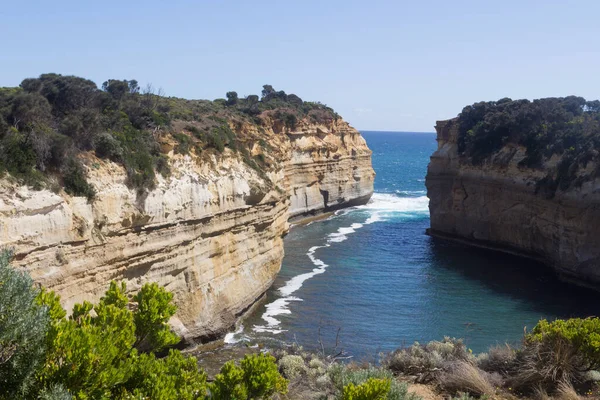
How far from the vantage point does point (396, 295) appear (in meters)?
33.8

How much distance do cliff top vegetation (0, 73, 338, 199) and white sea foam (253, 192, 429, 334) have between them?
24.3 ft

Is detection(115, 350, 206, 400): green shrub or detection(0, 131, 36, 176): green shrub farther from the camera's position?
detection(0, 131, 36, 176): green shrub

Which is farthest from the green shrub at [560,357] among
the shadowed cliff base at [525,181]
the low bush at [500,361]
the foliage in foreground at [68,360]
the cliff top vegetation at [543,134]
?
the cliff top vegetation at [543,134]

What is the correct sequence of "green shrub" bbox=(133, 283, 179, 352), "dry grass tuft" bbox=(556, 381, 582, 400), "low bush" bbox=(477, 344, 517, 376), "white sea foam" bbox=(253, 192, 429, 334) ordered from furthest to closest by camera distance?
"white sea foam" bbox=(253, 192, 429, 334), "low bush" bbox=(477, 344, 517, 376), "dry grass tuft" bbox=(556, 381, 582, 400), "green shrub" bbox=(133, 283, 179, 352)

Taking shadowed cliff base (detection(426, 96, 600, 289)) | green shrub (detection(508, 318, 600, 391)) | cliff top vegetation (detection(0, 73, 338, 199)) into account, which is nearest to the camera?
green shrub (detection(508, 318, 600, 391))

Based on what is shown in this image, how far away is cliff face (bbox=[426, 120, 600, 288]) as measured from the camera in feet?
A: 120

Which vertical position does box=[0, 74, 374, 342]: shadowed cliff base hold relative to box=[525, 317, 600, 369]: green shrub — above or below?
above

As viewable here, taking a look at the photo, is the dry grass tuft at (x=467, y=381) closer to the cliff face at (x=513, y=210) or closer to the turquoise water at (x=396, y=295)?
the turquoise water at (x=396, y=295)

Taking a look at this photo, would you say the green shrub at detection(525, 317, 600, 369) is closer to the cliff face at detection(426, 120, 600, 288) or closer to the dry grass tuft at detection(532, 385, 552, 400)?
the dry grass tuft at detection(532, 385, 552, 400)

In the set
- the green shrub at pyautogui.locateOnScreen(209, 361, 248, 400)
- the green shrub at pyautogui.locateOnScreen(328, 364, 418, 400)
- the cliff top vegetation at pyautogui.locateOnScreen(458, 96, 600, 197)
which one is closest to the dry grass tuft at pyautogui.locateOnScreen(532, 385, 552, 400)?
the green shrub at pyautogui.locateOnScreen(328, 364, 418, 400)

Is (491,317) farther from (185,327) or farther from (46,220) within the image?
(46,220)

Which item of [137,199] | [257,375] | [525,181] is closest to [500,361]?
[257,375]

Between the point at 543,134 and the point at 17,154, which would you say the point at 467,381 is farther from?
the point at 543,134

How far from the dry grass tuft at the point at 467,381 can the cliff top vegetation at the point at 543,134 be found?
1025 inches
